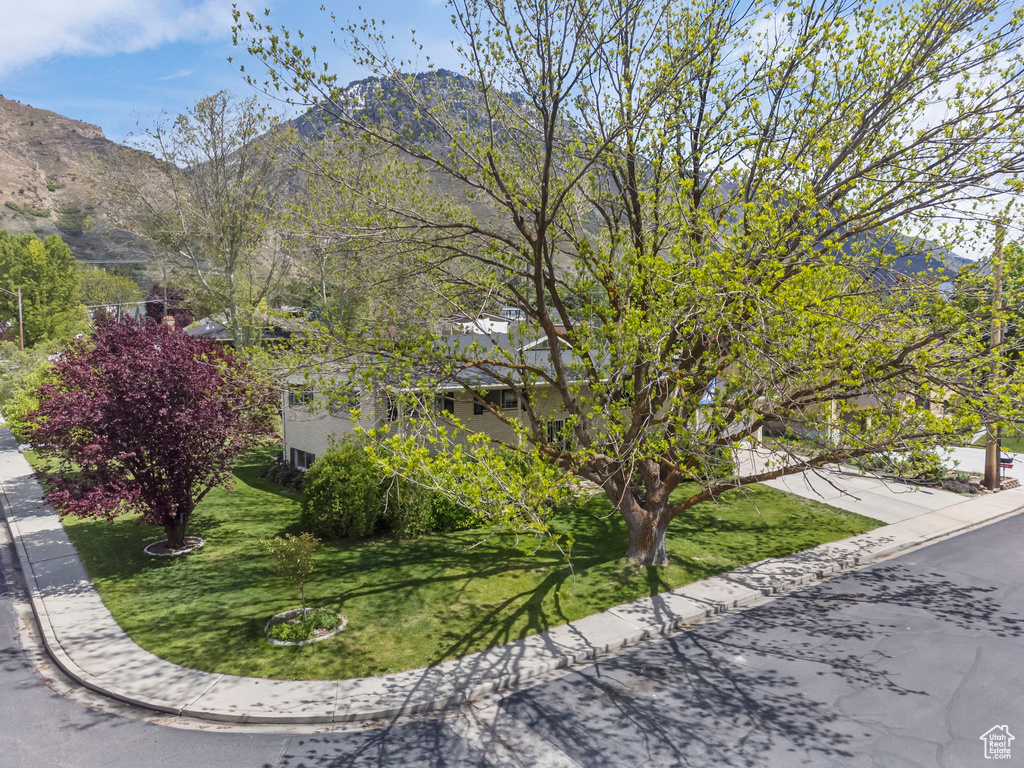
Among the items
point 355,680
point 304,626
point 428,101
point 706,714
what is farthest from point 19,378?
point 706,714

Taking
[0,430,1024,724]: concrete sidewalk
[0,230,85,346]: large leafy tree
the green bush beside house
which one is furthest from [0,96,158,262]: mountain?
[0,430,1024,724]: concrete sidewalk

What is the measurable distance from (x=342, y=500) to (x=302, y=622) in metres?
4.41

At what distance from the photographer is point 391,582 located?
11.0m

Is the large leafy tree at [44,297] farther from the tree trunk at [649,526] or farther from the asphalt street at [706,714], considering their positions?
the tree trunk at [649,526]

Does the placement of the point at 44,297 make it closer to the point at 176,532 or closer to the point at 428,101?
the point at 176,532

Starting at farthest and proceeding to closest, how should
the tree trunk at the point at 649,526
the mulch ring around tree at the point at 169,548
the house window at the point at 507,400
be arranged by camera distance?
1. the house window at the point at 507,400
2. the mulch ring around tree at the point at 169,548
3. the tree trunk at the point at 649,526

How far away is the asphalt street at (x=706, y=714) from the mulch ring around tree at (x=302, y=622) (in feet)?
6.16

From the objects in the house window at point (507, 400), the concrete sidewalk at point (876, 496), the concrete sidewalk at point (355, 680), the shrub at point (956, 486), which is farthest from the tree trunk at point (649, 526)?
the shrub at point (956, 486)

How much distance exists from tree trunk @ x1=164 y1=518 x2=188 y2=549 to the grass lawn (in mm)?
561

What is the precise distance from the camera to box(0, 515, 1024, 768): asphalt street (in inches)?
253

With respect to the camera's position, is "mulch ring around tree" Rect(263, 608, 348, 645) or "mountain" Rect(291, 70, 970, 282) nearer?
"mulch ring around tree" Rect(263, 608, 348, 645)

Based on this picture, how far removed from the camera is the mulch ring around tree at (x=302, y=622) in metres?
8.77

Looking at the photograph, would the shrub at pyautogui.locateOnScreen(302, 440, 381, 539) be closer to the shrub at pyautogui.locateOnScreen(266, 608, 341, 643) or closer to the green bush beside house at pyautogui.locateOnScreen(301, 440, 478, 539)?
the green bush beside house at pyautogui.locateOnScreen(301, 440, 478, 539)

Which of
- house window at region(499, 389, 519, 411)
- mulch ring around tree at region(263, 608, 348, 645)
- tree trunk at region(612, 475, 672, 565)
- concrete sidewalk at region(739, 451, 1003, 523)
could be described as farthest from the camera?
house window at region(499, 389, 519, 411)
